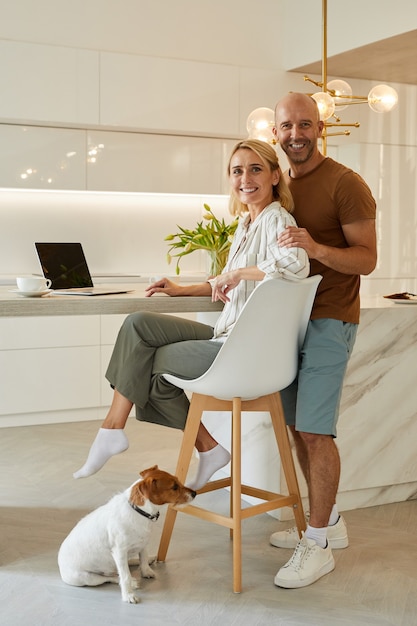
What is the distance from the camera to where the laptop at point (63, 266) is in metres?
3.17

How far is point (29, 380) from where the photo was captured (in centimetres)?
492

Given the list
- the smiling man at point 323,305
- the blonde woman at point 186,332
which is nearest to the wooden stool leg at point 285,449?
the smiling man at point 323,305

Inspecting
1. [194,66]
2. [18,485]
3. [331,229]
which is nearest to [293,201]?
[331,229]

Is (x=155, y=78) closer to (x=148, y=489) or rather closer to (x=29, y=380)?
(x=29, y=380)

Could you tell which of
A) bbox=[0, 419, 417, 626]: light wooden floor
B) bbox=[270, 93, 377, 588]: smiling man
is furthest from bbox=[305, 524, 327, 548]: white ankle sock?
bbox=[0, 419, 417, 626]: light wooden floor

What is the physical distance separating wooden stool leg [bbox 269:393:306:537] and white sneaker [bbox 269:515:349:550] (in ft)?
0.33

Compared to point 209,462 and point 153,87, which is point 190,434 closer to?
point 209,462

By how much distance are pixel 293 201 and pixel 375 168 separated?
10.3 ft

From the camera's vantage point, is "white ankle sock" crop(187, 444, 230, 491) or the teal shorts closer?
the teal shorts

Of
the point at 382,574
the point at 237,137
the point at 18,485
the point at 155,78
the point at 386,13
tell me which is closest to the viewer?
the point at 382,574

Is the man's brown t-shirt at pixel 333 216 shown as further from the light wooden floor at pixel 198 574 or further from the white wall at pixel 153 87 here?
the white wall at pixel 153 87

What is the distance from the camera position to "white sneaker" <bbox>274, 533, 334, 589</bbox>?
8.60ft

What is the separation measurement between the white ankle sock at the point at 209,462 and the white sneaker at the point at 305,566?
1.27ft

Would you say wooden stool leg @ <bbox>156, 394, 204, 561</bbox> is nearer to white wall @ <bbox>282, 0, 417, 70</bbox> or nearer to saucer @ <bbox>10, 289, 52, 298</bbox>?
saucer @ <bbox>10, 289, 52, 298</bbox>
